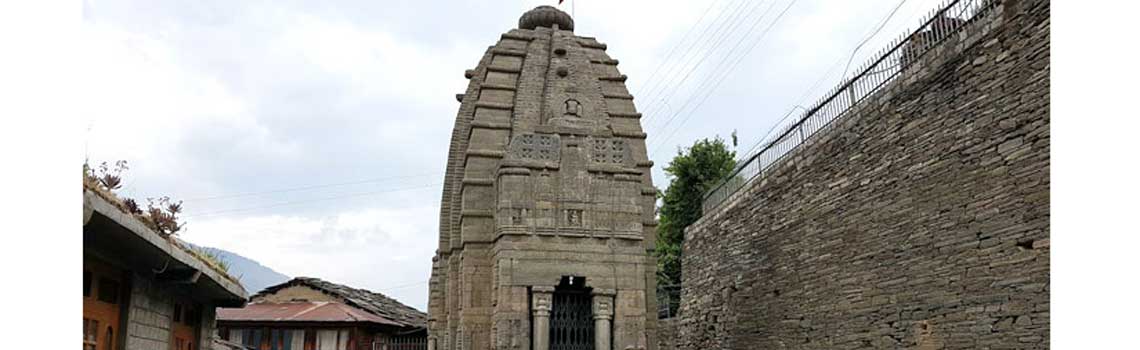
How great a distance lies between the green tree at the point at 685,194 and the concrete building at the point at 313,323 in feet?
30.4

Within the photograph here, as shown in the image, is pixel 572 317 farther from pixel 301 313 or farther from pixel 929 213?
pixel 301 313

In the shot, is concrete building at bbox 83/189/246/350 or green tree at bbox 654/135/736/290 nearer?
concrete building at bbox 83/189/246/350

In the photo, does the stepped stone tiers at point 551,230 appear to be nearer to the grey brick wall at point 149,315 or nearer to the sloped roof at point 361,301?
the grey brick wall at point 149,315

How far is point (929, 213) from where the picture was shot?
12.1 metres

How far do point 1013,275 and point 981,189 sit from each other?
3.92ft

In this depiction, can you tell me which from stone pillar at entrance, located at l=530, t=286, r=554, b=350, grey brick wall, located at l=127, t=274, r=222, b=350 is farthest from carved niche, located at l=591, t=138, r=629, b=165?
grey brick wall, located at l=127, t=274, r=222, b=350

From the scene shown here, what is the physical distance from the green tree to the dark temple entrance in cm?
1858

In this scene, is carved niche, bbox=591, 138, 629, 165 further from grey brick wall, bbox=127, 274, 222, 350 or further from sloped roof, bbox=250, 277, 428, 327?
sloped roof, bbox=250, 277, 428, 327

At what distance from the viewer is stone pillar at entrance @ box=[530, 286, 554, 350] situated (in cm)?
1395

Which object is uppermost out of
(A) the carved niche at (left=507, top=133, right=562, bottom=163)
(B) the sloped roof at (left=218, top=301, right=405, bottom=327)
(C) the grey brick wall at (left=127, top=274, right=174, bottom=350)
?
(A) the carved niche at (left=507, top=133, right=562, bottom=163)

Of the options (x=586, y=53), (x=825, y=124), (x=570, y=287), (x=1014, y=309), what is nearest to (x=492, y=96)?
(x=586, y=53)

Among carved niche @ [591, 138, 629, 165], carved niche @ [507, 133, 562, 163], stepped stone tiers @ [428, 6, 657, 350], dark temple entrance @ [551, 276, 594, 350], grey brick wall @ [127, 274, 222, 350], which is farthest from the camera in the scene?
carved niche @ [591, 138, 629, 165]

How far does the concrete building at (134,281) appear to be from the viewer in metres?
7.35

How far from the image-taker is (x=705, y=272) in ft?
71.8
